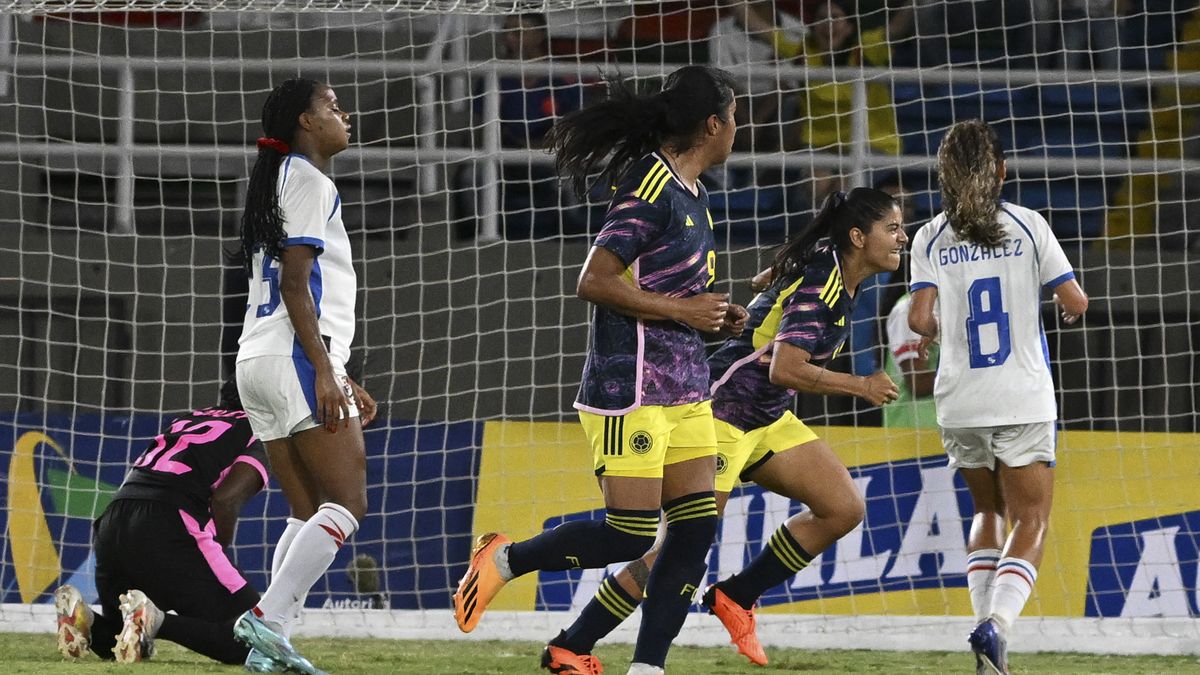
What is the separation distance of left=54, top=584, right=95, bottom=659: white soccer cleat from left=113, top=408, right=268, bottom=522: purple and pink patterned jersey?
333 millimetres

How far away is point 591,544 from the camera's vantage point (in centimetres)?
424

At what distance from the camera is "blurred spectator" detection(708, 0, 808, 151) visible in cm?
896

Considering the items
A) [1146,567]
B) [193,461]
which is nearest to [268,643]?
[193,461]

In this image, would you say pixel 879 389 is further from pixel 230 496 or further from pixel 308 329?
pixel 230 496

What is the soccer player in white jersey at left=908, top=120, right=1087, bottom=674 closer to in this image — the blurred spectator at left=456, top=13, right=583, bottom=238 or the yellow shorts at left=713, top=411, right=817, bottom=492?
the yellow shorts at left=713, top=411, right=817, bottom=492

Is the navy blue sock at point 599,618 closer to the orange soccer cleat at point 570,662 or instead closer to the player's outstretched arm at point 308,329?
the orange soccer cleat at point 570,662

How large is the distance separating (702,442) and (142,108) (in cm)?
580

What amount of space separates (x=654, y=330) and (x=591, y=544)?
608 mm

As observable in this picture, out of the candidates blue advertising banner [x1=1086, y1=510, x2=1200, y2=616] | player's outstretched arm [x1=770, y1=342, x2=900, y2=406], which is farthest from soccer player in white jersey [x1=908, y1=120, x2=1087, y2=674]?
blue advertising banner [x1=1086, y1=510, x2=1200, y2=616]

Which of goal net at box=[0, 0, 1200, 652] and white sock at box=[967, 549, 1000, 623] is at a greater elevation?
goal net at box=[0, 0, 1200, 652]

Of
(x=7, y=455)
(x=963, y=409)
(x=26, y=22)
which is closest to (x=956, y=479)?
(x=963, y=409)

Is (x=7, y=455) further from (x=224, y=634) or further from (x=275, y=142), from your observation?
(x=275, y=142)

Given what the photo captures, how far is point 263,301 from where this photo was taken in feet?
14.5

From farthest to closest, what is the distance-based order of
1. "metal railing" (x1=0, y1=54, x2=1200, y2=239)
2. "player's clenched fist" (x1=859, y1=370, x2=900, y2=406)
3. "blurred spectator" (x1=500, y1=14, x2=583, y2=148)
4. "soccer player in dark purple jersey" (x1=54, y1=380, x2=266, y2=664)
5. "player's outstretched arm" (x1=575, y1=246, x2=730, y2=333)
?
"blurred spectator" (x1=500, y1=14, x2=583, y2=148) < "metal railing" (x1=0, y1=54, x2=1200, y2=239) < "soccer player in dark purple jersey" (x1=54, y1=380, x2=266, y2=664) < "player's clenched fist" (x1=859, y1=370, x2=900, y2=406) < "player's outstretched arm" (x1=575, y1=246, x2=730, y2=333)
